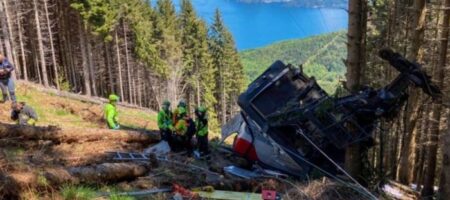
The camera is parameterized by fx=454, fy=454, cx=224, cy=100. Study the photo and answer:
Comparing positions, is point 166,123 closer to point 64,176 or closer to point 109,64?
point 64,176

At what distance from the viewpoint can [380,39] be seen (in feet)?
75.5

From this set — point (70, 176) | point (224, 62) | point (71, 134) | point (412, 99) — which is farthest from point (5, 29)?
point (224, 62)

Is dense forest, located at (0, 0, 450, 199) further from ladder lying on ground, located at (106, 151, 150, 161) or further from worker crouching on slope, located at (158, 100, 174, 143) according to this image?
worker crouching on slope, located at (158, 100, 174, 143)

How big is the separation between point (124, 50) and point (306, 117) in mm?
44922

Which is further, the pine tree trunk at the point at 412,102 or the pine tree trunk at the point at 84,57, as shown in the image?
the pine tree trunk at the point at 84,57

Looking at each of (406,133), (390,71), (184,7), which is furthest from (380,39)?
(184,7)

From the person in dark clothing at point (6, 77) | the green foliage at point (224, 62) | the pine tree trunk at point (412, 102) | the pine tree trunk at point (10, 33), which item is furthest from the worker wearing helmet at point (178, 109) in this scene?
the green foliage at point (224, 62)

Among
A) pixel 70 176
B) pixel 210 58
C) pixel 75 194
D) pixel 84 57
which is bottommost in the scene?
pixel 210 58

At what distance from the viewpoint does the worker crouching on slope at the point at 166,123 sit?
12.2 meters

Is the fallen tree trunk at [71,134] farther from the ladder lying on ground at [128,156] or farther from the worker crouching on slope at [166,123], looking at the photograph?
the ladder lying on ground at [128,156]

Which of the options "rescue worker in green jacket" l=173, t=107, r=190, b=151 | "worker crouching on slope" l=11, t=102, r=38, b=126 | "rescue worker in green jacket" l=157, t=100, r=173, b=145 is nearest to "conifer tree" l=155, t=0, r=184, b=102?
"worker crouching on slope" l=11, t=102, r=38, b=126

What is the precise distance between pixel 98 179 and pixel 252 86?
214 inches

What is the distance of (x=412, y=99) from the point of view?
13672mm

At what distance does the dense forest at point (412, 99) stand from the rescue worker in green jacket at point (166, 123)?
497 cm
